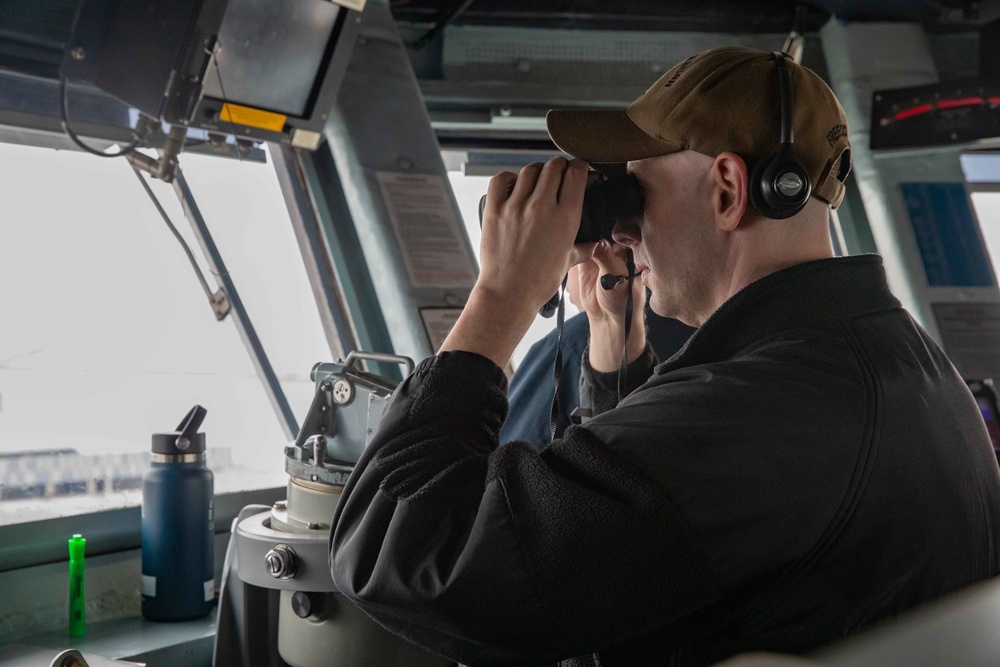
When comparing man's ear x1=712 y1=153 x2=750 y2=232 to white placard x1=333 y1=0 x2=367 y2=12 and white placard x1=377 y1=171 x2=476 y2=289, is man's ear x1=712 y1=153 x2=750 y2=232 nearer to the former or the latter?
white placard x1=333 y1=0 x2=367 y2=12

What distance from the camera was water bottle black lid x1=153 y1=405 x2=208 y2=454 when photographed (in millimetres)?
1694

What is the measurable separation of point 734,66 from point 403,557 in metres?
0.64

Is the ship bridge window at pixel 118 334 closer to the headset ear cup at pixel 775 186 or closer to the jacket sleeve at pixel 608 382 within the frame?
the jacket sleeve at pixel 608 382

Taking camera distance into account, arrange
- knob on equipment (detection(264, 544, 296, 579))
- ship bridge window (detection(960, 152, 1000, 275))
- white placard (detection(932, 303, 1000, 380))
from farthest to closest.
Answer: ship bridge window (detection(960, 152, 1000, 275)), white placard (detection(932, 303, 1000, 380)), knob on equipment (detection(264, 544, 296, 579))

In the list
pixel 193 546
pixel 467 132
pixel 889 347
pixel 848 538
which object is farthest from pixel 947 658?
pixel 467 132

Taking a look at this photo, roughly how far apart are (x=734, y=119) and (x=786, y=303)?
22cm

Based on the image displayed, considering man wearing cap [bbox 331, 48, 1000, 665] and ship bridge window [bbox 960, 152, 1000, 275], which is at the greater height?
ship bridge window [bbox 960, 152, 1000, 275]

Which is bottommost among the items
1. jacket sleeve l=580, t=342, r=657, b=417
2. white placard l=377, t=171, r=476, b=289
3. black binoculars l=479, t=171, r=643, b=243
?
jacket sleeve l=580, t=342, r=657, b=417

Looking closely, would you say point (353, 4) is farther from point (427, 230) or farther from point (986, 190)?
point (986, 190)

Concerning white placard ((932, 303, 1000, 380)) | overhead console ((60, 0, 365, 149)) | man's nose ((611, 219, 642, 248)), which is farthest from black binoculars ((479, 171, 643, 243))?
white placard ((932, 303, 1000, 380))

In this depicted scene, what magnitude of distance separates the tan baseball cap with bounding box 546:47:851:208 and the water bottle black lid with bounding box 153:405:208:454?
970 millimetres

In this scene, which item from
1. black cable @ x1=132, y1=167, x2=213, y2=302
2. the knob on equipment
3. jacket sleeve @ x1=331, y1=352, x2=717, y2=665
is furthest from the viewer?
black cable @ x1=132, y1=167, x2=213, y2=302

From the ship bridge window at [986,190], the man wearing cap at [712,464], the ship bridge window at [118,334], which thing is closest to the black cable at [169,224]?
the ship bridge window at [118,334]

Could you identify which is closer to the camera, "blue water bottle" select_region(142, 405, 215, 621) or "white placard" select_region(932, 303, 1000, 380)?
"blue water bottle" select_region(142, 405, 215, 621)
